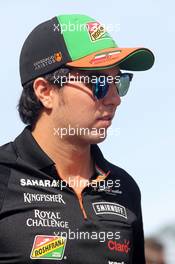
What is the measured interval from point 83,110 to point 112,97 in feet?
0.81

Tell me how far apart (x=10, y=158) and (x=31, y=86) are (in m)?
0.60

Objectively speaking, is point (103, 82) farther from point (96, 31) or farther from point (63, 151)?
point (63, 151)

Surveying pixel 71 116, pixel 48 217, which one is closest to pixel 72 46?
pixel 71 116

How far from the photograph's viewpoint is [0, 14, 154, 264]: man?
4.63m

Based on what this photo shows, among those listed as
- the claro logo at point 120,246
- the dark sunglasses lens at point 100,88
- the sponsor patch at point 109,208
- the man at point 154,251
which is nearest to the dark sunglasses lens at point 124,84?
the dark sunglasses lens at point 100,88

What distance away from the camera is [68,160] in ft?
16.3

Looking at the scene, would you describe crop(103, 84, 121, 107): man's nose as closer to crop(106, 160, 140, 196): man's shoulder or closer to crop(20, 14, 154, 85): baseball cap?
crop(20, 14, 154, 85): baseball cap

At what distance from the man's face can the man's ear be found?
6cm

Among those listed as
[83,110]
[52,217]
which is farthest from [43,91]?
[52,217]

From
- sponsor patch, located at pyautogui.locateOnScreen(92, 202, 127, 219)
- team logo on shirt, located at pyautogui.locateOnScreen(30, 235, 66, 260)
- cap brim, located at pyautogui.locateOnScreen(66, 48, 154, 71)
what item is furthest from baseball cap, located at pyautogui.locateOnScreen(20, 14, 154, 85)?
team logo on shirt, located at pyautogui.locateOnScreen(30, 235, 66, 260)

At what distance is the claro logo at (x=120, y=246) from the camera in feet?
15.6

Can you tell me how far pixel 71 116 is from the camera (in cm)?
483

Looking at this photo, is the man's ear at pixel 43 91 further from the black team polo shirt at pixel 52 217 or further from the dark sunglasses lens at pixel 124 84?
the dark sunglasses lens at pixel 124 84

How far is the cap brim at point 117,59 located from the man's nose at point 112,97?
16 cm
